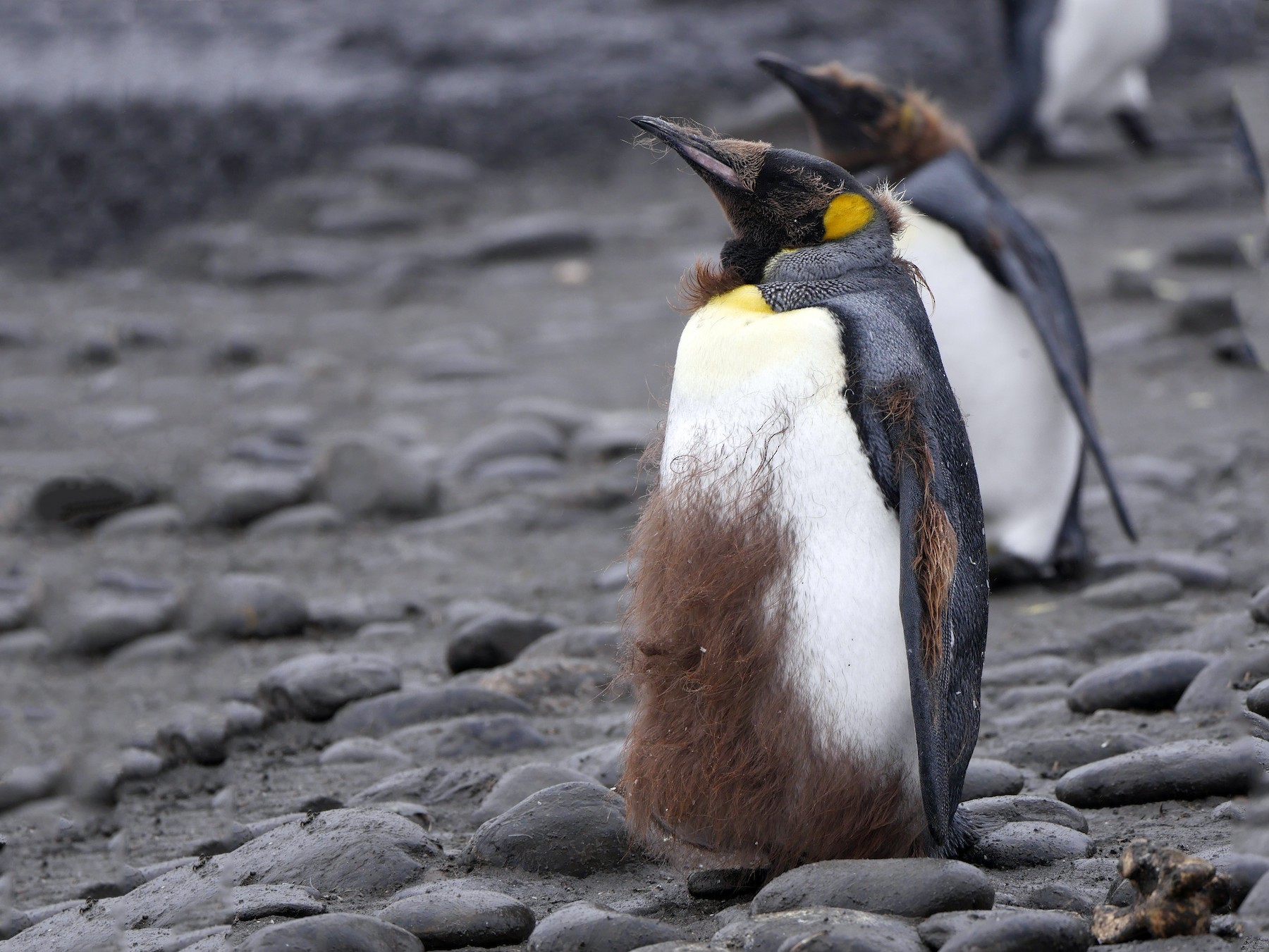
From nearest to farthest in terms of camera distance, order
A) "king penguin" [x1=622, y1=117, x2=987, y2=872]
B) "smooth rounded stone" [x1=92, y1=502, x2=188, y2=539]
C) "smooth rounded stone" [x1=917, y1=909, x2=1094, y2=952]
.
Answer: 1. "smooth rounded stone" [x1=917, y1=909, x2=1094, y2=952]
2. "king penguin" [x1=622, y1=117, x2=987, y2=872]
3. "smooth rounded stone" [x1=92, y1=502, x2=188, y2=539]

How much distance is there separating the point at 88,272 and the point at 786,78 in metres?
4.42

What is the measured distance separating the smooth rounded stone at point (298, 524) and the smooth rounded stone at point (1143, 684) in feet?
7.11

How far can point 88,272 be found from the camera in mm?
6641

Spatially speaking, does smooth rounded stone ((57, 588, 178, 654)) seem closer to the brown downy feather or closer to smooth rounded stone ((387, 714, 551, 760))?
smooth rounded stone ((387, 714, 551, 760))

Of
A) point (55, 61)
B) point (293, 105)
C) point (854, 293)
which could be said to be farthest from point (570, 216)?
point (854, 293)

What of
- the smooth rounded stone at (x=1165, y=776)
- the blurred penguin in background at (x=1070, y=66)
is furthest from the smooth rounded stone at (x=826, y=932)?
the blurred penguin in background at (x=1070, y=66)

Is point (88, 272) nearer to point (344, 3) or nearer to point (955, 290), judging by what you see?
point (344, 3)

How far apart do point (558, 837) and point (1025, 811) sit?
63 cm

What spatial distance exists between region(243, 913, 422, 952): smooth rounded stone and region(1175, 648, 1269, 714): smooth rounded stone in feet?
4.03

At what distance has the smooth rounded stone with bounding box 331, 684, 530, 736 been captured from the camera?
263 centimetres

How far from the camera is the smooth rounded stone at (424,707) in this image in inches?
104

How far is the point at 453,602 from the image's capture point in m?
3.40

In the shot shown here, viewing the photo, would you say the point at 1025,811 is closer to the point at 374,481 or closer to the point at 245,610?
the point at 245,610

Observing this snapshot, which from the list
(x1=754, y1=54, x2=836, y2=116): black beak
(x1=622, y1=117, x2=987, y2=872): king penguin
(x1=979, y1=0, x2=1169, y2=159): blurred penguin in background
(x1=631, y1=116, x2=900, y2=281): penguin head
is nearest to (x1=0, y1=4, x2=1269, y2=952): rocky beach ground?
(x1=622, y1=117, x2=987, y2=872): king penguin
